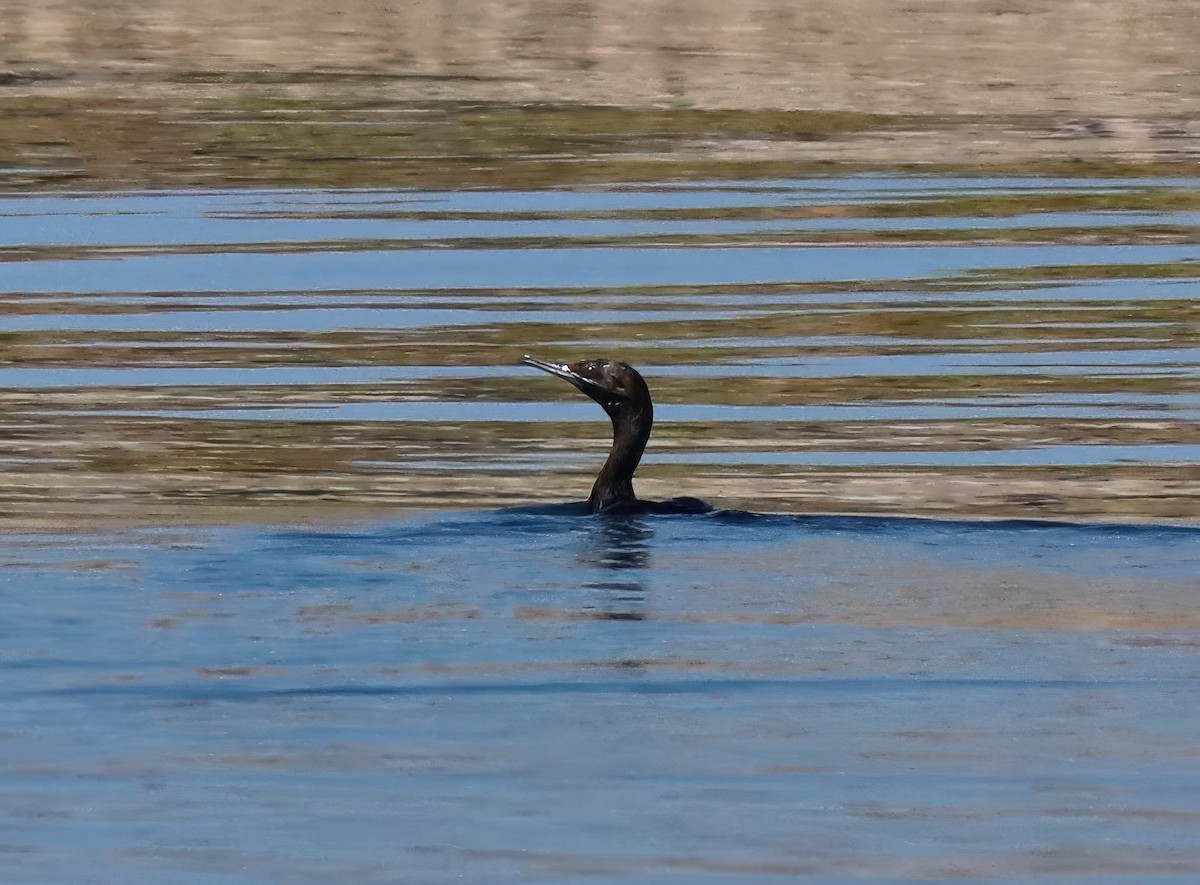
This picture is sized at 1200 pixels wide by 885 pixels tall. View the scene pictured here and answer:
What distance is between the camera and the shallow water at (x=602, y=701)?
23.6 feet

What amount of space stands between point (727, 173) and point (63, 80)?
18.2 feet

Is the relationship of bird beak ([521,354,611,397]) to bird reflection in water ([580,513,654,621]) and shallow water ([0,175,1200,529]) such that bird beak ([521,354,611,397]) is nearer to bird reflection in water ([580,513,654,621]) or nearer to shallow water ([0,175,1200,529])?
shallow water ([0,175,1200,529])

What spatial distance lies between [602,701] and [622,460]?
12.0 ft

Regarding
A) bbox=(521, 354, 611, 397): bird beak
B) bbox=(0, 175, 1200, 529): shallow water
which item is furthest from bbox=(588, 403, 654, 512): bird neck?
bbox=(0, 175, 1200, 529): shallow water

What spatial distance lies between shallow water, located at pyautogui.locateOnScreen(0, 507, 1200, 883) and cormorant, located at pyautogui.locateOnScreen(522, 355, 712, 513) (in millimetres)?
520

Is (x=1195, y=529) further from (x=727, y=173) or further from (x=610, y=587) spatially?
(x=727, y=173)

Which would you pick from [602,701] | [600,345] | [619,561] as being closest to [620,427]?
[619,561]

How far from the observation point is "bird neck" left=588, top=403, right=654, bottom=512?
11875mm

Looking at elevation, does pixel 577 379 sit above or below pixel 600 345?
above

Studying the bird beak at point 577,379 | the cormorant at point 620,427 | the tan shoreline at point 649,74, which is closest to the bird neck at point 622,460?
the cormorant at point 620,427

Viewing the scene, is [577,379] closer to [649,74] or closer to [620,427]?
[620,427]

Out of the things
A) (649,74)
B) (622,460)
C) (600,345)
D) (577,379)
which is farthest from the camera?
(649,74)

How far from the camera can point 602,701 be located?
8.42 meters

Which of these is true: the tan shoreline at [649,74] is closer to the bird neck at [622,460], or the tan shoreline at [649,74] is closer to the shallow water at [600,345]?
the shallow water at [600,345]
